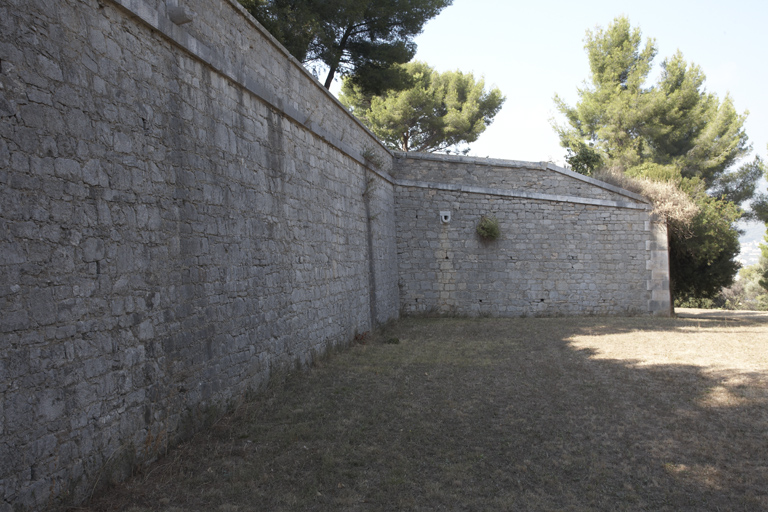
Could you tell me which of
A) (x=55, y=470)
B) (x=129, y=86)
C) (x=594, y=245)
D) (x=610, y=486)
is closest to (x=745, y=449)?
(x=610, y=486)

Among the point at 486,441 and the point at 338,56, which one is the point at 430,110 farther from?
the point at 486,441

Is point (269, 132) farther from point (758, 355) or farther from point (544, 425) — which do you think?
point (758, 355)

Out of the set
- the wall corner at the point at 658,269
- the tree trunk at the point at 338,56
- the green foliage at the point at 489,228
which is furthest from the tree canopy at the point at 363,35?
the wall corner at the point at 658,269

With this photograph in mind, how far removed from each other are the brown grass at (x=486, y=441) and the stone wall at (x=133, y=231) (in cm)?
41

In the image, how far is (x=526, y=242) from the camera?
13.2m

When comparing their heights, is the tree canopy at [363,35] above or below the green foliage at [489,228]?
above

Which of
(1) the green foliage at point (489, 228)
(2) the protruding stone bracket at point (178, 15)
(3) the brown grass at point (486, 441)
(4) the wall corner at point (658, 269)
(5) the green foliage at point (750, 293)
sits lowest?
(5) the green foliage at point (750, 293)

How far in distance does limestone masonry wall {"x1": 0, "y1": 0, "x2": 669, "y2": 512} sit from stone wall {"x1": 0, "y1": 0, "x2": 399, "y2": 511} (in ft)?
0.04

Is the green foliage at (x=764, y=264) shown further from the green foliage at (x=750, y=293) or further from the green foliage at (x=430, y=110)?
the green foliage at (x=430, y=110)

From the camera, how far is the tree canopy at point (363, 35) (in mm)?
12039

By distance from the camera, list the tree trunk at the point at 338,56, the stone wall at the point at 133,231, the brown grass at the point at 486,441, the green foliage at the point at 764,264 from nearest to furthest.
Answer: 1. the stone wall at the point at 133,231
2. the brown grass at the point at 486,441
3. the tree trunk at the point at 338,56
4. the green foliage at the point at 764,264

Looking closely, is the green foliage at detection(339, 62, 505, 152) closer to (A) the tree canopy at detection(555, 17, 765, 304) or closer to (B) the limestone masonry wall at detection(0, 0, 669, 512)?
(A) the tree canopy at detection(555, 17, 765, 304)

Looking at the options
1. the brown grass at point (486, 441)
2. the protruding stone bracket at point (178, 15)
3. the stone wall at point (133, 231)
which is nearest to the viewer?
the stone wall at point (133, 231)

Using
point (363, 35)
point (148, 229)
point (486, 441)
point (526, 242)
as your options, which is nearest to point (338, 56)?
point (363, 35)
